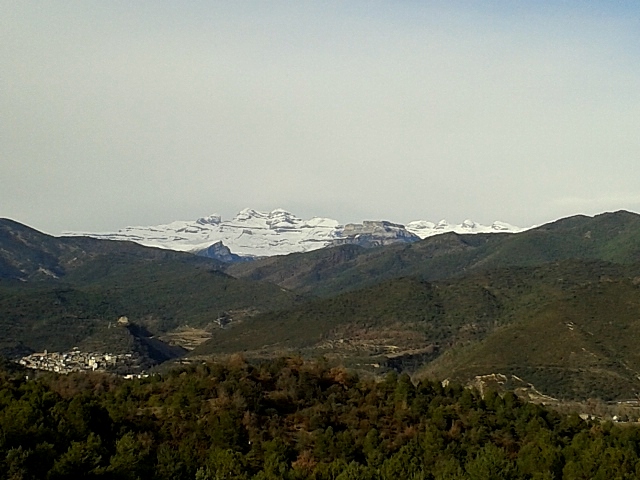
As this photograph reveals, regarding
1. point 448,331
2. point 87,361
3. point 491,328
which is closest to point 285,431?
point 87,361

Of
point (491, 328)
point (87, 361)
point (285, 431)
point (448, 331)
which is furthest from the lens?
point (448, 331)

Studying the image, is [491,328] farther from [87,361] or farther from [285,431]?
[285,431]

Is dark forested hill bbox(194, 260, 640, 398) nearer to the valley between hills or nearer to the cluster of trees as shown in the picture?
the valley between hills

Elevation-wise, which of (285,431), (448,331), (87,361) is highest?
(285,431)

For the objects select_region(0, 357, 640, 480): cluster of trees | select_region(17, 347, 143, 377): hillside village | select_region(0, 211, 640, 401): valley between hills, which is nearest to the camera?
select_region(0, 357, 640, 480): cluster of trees

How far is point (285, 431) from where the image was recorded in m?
Answer: 42.1

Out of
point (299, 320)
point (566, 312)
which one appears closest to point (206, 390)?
point (566, 312)

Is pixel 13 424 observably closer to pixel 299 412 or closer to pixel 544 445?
pixel 299 412

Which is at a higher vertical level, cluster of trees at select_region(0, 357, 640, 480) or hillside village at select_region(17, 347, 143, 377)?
cluster of trees at select_region(0, 357, 640, 480)

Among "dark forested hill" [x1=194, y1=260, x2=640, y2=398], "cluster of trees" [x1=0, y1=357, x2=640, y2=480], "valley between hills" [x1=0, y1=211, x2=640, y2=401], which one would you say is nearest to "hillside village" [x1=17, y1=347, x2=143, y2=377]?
"valley between hills" [x1=0, y1=211, x2=640, y2=401]

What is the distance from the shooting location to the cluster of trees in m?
31.9

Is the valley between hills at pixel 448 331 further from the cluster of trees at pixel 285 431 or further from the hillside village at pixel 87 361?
the cluster of trees at pixel 285 431

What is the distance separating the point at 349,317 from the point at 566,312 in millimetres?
59454

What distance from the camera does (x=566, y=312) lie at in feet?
391
